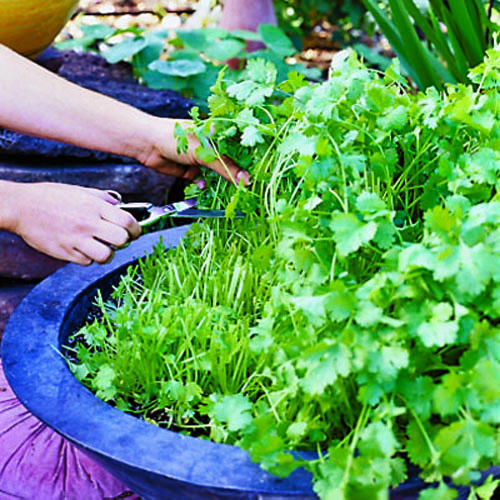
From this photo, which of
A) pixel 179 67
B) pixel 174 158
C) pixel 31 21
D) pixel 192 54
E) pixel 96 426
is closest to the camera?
pixel 96 426

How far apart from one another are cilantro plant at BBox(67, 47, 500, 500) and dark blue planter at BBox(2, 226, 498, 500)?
0.09ft

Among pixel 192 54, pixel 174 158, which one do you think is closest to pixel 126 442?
pixel 174 158

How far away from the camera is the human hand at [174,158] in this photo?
102 centimetres

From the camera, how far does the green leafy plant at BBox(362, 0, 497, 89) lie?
1498mm

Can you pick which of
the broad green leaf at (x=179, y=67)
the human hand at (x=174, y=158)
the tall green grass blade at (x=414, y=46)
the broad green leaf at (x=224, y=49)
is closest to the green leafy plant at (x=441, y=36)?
the tall green grass blade at (x=414, y=46)

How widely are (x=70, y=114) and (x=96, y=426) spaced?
559mm

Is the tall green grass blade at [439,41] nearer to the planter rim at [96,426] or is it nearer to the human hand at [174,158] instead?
the human hand at [174,158]

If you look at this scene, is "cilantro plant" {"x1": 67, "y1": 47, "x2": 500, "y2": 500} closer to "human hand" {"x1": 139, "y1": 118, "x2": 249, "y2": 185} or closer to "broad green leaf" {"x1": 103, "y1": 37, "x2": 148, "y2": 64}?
"human hand" {"x1": 139, "y1": 118, "x2": 249, "y2": 185}

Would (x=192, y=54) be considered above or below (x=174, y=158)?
below

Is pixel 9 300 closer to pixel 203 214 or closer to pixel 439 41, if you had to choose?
pixel 203 214

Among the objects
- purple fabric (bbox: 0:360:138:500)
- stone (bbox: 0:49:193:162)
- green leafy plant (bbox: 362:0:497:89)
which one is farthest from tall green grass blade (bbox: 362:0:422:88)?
purple fabric (bbox: 0:360:138:500)

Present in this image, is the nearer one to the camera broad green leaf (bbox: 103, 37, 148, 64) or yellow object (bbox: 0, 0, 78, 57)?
yellow object (bbox: 0, 0, 78, 57)

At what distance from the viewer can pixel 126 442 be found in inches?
27.5

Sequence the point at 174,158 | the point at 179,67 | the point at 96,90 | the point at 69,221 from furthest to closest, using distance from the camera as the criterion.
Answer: the point at 179,67 < the point at 96,90 < the point at 174,158 < the point at 69,221
